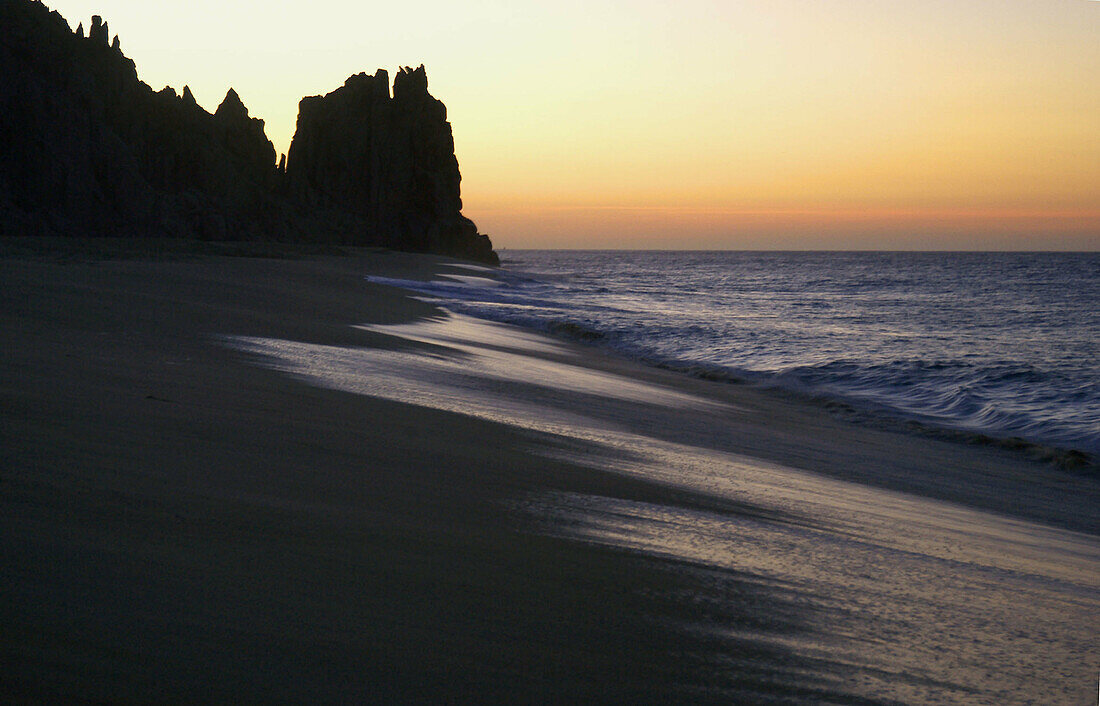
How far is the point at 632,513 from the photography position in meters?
3.86

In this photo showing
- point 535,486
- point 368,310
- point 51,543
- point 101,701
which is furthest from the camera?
point 368,310

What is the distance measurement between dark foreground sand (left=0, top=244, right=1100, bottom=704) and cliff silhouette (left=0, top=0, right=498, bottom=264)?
53116 mm

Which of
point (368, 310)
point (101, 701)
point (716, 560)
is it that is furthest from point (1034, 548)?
point (368, 310)

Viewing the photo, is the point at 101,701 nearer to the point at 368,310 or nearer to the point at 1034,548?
the point at 1034,548

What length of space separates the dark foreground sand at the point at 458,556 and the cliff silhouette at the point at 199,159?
174 feet

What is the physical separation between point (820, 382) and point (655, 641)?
11280 mm

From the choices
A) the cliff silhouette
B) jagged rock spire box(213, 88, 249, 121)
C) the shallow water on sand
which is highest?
jagged rock spire box(213, 88, 249, 121)

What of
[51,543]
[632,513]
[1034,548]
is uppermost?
[51,543]

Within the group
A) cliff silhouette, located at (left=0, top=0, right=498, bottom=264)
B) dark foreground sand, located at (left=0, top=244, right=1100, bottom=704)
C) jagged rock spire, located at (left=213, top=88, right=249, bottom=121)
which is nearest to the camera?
dark foreground sand, located at (left=0, top=244, right=1100, bottom=704)

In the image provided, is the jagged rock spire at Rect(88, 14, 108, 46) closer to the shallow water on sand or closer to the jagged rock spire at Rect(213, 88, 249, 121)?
the jagged rock spire at Rect(213, 88, 249, 121)

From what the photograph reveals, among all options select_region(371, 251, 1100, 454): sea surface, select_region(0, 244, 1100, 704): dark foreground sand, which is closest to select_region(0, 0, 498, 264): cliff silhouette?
select_region(371, 251, 1100, 454): sea surface

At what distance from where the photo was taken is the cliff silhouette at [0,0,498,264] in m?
51.5

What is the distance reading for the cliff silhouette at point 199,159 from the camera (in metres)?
51.5

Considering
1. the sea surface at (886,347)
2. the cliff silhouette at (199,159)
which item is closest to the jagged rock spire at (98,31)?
the cliff silhouette at (199,159)
